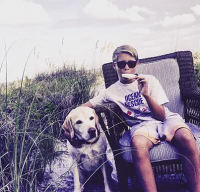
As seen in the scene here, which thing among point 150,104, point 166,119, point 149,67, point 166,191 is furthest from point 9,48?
point 166,191

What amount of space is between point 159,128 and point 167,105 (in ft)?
2.45

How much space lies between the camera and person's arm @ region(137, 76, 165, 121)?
8.13 feet

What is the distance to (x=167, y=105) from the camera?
3229 mm

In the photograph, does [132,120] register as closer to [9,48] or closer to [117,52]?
[117,52]

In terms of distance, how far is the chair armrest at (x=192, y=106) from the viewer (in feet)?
9.75

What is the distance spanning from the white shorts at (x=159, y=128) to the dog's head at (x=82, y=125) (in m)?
0.32

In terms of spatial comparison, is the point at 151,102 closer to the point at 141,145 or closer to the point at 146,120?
the point at 146,120

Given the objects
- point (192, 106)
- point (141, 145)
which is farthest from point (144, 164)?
point (192, 106)

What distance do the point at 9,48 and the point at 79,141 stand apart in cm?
89

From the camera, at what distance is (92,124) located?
8.21 feet

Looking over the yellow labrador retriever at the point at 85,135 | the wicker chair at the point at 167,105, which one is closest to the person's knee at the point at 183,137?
the wicker chair at the point at 167,105

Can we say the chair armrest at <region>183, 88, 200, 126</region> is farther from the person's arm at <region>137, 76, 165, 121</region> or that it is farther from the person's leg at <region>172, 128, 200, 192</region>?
the person's leg at <region>172, 128, 200, 192</region>

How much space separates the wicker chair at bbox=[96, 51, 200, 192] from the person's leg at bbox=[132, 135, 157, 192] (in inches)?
5.2

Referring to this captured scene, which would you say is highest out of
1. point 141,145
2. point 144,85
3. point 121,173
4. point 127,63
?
point 127,63
